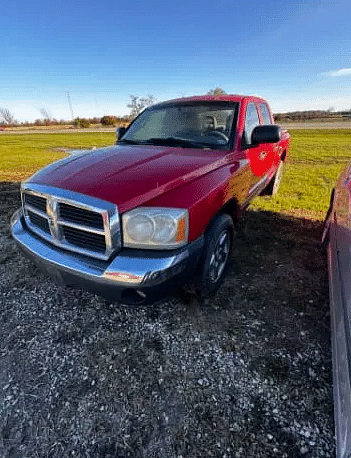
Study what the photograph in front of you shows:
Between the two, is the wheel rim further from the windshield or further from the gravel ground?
the windshield

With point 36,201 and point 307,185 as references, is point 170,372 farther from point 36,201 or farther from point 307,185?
point 307,185

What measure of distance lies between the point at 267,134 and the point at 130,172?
5.32ft

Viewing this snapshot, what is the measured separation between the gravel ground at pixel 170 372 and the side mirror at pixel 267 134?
149 cm

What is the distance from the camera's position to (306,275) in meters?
3.14

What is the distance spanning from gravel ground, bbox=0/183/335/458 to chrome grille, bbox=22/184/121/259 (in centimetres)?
80

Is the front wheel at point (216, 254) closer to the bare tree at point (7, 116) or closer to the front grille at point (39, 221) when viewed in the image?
the front grille at point (39, 221)

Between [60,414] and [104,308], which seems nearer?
[60,414]

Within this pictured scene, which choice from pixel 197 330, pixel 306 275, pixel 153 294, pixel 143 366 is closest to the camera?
pixel 153 294

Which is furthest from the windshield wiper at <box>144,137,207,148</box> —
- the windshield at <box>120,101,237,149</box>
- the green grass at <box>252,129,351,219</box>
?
the green grass at <box>252,129,351,219</box>

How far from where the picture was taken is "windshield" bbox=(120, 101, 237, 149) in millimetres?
3008

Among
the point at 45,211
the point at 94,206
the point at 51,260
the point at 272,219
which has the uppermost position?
the point at 94,206

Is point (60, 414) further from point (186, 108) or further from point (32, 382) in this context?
point (186, 108)

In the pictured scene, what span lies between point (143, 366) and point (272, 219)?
332cm

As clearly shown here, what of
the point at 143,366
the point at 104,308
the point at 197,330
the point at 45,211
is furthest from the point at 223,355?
the point at 45,211
